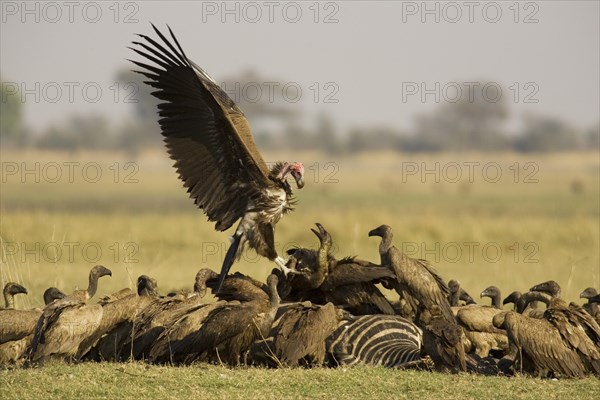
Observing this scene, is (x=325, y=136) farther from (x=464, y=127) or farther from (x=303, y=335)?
(x=303, y=335)

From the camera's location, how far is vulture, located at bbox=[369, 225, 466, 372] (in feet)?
27.2

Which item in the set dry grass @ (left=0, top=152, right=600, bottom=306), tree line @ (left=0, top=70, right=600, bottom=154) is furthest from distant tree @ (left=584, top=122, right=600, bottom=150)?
dry grass @ (left=0, top=152, right=600, bottom=306)

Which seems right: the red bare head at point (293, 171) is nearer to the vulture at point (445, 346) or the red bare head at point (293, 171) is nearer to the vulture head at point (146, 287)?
the vulture head at point (146, 287)

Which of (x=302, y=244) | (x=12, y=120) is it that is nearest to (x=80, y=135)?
(x=12, y=120)

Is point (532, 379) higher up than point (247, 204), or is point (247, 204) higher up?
point (247, 204)

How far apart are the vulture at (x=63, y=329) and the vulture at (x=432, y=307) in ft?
8.90

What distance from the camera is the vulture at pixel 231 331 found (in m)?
8.40

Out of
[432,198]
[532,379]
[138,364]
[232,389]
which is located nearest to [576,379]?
[532,379]

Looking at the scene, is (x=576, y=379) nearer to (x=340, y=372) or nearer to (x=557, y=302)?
(x=557, y=302)

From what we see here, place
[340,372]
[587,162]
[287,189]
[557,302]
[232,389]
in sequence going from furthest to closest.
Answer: [587,162] < [287,189] < [557,302] < [340,372] < [232,389]

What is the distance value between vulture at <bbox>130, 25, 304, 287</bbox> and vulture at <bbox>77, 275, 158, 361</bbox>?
131 centimetres

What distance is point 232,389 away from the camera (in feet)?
24.8

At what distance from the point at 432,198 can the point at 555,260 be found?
75.2 feet

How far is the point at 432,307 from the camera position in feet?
29.3
